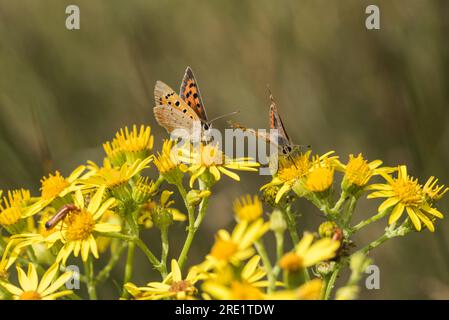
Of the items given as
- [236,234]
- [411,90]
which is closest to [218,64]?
[411,90]

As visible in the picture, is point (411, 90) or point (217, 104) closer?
point (411, 90)

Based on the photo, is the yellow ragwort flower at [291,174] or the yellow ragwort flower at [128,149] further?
the yellow ragwort flower at [128,149]

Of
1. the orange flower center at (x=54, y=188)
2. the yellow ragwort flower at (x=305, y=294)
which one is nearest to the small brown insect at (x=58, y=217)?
the orange flower center at (x=54, y=188)

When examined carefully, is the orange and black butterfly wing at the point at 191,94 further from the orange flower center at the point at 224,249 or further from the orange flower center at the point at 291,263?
the orange flower center at the point at 291,263

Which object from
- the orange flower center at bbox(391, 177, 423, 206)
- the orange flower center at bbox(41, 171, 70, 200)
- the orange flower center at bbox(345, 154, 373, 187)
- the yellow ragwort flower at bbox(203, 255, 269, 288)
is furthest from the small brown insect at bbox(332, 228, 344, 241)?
the orange flower center at bbox(41, 171, 70, 200)


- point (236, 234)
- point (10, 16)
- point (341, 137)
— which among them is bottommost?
point (236, 234)
